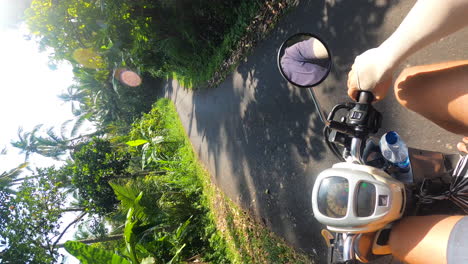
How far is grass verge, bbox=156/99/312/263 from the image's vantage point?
423 centimetres

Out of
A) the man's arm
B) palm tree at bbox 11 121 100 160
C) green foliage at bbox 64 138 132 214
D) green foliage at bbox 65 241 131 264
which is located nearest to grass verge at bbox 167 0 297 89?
the man's arm

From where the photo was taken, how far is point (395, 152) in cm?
188

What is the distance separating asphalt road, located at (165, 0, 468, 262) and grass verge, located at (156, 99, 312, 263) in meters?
0.19

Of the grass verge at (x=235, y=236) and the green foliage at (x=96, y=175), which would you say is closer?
the grass verge at (x=235, y=236)

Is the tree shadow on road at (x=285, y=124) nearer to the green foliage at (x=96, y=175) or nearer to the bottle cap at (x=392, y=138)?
the bottle cap at (x=392, y=138)

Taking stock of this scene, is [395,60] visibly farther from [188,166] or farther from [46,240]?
[46,240]

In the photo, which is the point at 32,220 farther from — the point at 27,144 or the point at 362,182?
the point at 27,144

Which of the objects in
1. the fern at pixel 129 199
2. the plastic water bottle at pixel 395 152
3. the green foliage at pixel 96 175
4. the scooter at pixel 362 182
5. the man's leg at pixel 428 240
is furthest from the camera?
the green foliage at pixel 96 175

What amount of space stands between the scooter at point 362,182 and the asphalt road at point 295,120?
36.0 inches

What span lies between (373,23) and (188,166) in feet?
20.5

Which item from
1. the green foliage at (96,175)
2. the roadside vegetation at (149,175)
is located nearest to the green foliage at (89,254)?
the roadside vegetation at (149,175)

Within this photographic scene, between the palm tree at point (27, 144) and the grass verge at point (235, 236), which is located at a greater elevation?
the palm tree at point (27, 144)

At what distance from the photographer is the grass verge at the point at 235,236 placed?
4234 mm

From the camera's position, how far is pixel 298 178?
3.98m
